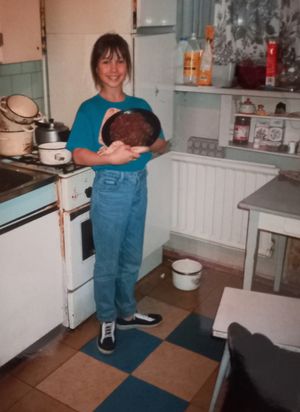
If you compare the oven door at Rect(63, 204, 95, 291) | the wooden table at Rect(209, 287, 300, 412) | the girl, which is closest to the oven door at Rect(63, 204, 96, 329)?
the oven door at Rect(63, 204, 95, 291)

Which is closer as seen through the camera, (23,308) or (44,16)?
(23,308)

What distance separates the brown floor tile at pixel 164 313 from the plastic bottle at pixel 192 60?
4.14 ft

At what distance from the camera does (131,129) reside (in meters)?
1.96

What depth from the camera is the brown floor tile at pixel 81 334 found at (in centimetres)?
235

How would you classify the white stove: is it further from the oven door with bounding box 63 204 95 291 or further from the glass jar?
the glass jar

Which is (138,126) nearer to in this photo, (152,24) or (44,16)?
(152,24)

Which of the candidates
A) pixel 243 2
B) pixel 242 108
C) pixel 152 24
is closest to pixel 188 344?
pixel 242 108

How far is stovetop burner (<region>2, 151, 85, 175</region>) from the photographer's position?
214cm

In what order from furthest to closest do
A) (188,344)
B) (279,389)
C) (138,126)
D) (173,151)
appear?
(173,151) → (188,344) → (138,126) → (279,389)

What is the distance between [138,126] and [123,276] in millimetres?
756

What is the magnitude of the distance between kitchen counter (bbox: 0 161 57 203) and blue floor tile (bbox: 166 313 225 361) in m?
1.00

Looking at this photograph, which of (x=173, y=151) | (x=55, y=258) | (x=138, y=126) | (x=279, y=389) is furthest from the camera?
(x=173, y=151)

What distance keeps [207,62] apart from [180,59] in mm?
164

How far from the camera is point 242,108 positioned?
2.64 meters
